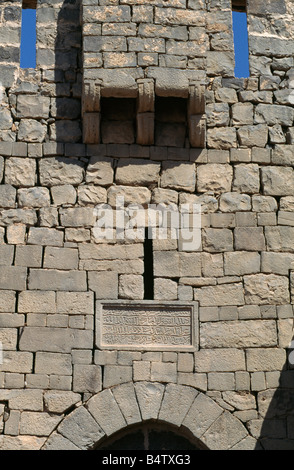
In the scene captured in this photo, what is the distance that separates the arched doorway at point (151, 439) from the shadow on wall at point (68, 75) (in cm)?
295

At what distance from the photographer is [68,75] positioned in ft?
29.9

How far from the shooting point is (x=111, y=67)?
28.6 feet

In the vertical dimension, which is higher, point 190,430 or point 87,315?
point 87,315

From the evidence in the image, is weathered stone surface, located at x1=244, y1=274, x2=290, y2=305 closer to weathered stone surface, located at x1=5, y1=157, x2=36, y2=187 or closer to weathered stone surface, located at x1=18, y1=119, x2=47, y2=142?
→ weathered stone surface, located at x1=5, y1=157, x2=36, y2=187

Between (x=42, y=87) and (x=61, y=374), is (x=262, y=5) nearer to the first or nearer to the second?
(x=42, y=87)

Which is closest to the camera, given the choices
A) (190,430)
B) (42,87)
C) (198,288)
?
(190,430)

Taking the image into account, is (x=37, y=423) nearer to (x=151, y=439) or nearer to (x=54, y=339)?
(x=54, y=339)

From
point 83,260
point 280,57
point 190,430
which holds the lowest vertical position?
point 190,430

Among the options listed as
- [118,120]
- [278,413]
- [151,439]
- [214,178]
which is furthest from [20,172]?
[278,413]

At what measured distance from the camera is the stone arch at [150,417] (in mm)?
Result: 7867

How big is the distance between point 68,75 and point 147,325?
277cm

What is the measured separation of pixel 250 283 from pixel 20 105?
2962 millimetres

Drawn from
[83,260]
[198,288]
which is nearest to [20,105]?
[83,260]

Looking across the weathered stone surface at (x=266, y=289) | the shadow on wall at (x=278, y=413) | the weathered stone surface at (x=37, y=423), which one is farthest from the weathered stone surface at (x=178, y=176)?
the weathered stone surface at (x=37, y=423)
